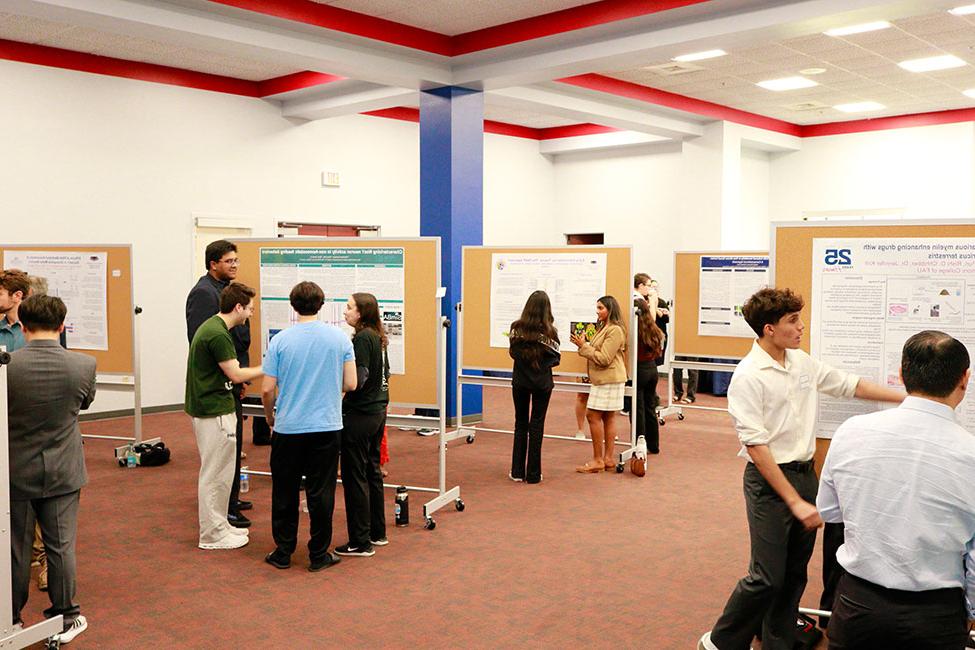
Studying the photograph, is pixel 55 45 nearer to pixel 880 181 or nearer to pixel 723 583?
pixel 723 583

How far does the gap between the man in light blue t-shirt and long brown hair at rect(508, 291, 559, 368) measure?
1996mm

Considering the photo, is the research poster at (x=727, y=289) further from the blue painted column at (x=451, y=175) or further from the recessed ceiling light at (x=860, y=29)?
the blue painted column at (x=451, y=175)

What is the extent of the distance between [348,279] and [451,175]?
298cm

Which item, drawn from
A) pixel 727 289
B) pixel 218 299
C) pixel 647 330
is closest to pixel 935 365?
pixel 218 299

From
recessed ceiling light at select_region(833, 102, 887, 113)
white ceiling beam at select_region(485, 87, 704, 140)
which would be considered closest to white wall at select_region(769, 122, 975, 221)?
recessed ceiling light at select_region(833, 102, 887, 113)

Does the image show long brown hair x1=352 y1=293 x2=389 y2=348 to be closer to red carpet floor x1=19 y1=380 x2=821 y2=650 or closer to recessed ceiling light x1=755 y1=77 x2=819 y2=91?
red carpet floor x1=19 y1=380 x2=821 y2=650

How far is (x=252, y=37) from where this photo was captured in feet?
22.3

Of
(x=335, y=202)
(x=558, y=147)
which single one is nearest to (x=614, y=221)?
(x=558, y=147)

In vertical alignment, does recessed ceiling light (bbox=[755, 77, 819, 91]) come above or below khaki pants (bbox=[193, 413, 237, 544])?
above

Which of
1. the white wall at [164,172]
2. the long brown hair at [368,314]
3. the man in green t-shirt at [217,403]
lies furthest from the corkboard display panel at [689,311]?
the man in green t-shirt at [217,403]

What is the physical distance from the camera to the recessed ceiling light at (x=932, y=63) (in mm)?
9008

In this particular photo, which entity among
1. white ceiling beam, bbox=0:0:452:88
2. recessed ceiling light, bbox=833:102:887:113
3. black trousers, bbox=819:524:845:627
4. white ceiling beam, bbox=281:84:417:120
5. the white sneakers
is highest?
recessed ceiling light, bbox=833:102:887:113

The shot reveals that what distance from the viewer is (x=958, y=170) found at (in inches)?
471

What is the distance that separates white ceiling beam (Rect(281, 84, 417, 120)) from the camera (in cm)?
939
